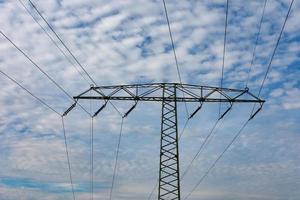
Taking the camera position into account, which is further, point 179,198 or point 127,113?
point 127,113

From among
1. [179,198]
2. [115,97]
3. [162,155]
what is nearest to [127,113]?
[115,97]

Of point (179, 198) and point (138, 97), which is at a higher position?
point (138, 97)

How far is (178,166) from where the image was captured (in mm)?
34406

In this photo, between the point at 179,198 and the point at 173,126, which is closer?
the point at 179,198

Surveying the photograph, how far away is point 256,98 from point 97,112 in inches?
495

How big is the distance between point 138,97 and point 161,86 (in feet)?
8.35

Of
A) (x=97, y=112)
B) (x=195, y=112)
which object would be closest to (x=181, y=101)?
(x=195, y=112)

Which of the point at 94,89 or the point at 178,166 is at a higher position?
the point at 94,89

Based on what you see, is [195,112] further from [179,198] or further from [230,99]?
[179,198]

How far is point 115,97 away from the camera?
34.5 m

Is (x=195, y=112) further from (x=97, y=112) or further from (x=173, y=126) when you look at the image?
(x=97, y=112)

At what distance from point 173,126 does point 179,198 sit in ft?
19.3

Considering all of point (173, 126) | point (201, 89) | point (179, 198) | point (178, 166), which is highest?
point (201, 89)

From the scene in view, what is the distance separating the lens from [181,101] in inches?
1423
